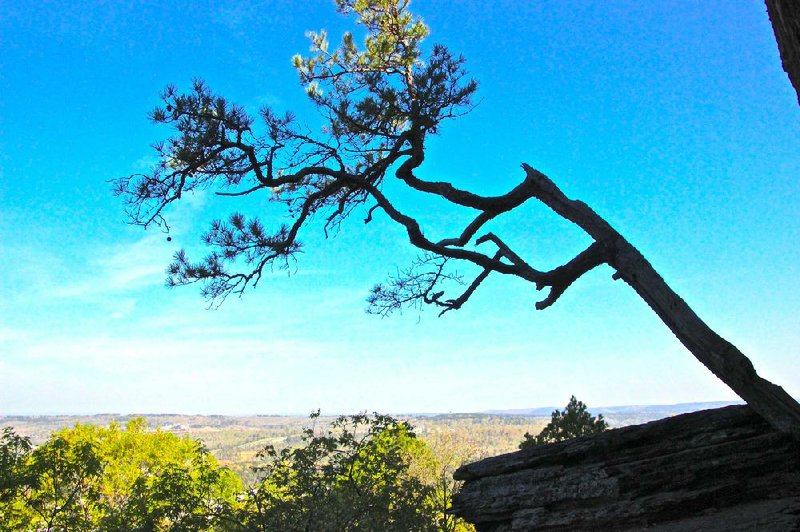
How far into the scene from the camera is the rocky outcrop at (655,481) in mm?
4324

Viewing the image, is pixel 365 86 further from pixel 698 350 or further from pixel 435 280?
pixel 698 350

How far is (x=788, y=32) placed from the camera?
260cm

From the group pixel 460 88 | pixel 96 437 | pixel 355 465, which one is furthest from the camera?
pixel 96 437

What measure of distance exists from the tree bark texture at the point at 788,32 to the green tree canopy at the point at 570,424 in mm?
7923

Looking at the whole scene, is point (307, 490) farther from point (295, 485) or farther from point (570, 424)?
point (570, 424)

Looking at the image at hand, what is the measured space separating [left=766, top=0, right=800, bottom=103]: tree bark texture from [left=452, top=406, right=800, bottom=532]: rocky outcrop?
3193 mm

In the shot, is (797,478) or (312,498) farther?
(312,498)

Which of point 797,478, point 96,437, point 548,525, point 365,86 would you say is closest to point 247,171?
point 365,86

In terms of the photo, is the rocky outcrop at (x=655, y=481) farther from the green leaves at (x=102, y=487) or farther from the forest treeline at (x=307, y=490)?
the green leaves at (x=102, y=487)

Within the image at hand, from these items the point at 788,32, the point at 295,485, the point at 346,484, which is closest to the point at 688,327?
the point at 788,32

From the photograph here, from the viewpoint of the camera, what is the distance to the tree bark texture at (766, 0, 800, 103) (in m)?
2.53

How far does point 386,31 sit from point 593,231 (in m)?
4.59

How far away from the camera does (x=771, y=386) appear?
446cm

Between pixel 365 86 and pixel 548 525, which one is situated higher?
pixel 365 86
